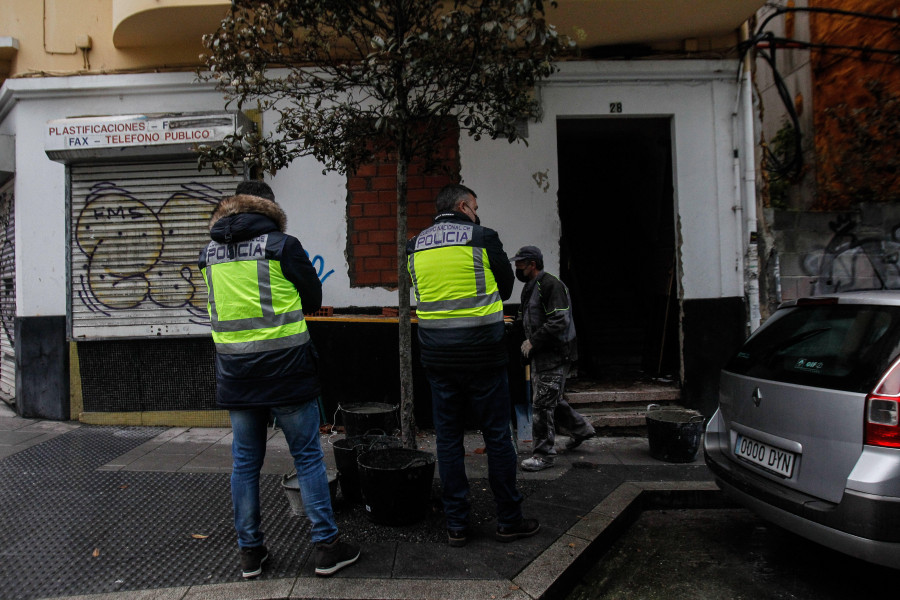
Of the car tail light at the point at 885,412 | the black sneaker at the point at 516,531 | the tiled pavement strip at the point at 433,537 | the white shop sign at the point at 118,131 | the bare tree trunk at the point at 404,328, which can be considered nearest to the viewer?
the car tail light at the point at 885,412

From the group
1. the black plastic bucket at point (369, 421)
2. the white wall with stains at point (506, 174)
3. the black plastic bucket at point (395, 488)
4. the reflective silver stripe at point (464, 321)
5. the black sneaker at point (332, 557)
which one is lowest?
the black sneaker at point (332, 557)

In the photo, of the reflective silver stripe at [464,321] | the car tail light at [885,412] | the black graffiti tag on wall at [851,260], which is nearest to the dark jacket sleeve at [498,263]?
the reflective silver stripe at [464,321]

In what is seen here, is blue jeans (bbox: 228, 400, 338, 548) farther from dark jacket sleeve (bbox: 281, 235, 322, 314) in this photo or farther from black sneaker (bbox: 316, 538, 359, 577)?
dark jacket sleeve (bbox: 281, 235, 322, 314)

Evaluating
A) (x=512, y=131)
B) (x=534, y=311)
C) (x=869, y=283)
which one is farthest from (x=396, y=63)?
(x=869, y=283)

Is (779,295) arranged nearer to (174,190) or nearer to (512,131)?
(512,131)

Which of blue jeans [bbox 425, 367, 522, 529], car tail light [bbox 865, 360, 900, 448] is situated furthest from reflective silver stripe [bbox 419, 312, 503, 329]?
car tail light [bbox 865, 360, 900, 448]

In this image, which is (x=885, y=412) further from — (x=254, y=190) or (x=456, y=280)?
(x=254, y=190)

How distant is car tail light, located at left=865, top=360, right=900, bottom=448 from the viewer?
8.62ft

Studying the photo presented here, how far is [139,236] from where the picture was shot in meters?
6.57

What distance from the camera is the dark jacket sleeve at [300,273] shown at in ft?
10.1

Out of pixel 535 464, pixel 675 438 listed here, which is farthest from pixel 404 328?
pixel 675 438

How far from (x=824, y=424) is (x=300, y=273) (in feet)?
8.81

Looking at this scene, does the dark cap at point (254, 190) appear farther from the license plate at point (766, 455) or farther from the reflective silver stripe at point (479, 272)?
the license plate at point (766, 455)

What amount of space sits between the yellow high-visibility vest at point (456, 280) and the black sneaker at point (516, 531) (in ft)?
3.98
